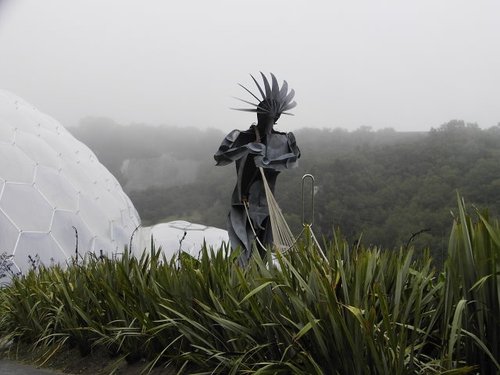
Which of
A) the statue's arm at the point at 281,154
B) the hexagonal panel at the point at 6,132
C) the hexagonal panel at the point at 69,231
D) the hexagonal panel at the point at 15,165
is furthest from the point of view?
the hexagonal panel at the point at 6,132

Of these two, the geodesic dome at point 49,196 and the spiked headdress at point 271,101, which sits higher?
the spiked headdress at point 271,101

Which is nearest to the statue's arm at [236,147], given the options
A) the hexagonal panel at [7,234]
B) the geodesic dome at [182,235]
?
the hexagonal panel at [7,234]

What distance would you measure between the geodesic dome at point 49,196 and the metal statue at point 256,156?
251 inches

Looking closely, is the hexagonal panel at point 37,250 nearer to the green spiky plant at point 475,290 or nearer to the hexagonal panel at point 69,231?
the hexagonal panel at point 69,231

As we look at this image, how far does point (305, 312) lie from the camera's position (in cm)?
297

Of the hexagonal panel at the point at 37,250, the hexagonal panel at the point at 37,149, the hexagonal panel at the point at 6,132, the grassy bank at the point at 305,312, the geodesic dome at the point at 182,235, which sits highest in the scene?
the hexagonal panel at the point at 6,132

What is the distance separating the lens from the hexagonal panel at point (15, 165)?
48.6ft

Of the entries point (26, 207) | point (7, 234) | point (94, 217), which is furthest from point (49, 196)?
point (7, 234)

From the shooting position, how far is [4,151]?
15.3 meters

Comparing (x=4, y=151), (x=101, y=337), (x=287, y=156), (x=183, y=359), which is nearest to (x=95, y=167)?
(x=4, y=151)

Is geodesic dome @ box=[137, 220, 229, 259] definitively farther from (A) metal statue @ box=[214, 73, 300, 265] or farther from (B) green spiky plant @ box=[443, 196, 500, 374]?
(B) green spiky plant @ box=[443, 196, 500, 374]

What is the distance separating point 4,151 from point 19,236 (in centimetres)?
310

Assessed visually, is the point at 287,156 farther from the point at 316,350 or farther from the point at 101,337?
the point at 316,350

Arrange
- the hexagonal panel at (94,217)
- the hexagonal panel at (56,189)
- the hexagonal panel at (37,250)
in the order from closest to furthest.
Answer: the hexagonal panel at (37,250), the hexagonal panel at (56,189), the hexagonal panel at (94,217)
